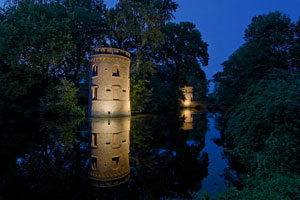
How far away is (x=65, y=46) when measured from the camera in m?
19.5

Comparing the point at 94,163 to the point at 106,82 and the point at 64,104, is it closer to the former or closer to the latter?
the point at 106,82

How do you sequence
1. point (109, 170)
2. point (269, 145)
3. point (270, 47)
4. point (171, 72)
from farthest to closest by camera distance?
1. point (171, 72)
2. point (270, 47)
3. point (109, 170)
4. point (269, 145)

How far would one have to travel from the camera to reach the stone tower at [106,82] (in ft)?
60.6

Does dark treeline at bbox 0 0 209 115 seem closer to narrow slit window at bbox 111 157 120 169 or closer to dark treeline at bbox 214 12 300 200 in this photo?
narrow slit window at bbox 111 157 120 169

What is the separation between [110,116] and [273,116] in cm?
1672

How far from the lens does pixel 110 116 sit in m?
18.7

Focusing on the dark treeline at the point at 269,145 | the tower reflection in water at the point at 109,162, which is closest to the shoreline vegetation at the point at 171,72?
the dark treeline at the point at 269,145

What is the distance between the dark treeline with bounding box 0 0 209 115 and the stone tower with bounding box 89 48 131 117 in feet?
8.67

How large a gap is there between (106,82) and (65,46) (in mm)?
7188

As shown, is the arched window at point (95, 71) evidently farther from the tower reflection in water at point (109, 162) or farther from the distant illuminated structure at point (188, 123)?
the tower reflection in water at point (109, 162)

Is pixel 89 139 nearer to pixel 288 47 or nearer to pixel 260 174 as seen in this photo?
pixel 260 174

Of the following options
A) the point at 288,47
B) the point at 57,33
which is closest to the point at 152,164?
the point at 288,47

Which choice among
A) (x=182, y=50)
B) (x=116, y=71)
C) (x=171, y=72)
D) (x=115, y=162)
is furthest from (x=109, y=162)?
(x=171, y=72)

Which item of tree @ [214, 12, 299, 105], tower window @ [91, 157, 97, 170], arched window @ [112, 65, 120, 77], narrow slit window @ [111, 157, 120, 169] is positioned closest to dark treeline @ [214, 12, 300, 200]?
narrow slit window @ [111, 157, 120, 169]
